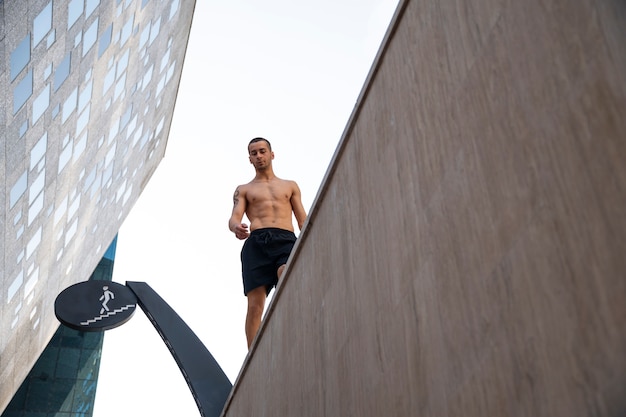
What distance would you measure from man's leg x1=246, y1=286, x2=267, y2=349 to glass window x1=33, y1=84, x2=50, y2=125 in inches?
286

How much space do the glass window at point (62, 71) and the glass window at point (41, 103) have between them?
0.31 metres

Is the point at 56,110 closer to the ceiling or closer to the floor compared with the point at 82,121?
closer to the floor

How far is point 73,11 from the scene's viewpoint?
12.3m

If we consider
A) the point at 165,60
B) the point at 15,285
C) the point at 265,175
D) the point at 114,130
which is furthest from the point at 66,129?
the point at 265,175

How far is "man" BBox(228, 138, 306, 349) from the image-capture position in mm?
6695

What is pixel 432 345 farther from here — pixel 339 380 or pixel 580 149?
pixel 339 380

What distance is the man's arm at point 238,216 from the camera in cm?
643

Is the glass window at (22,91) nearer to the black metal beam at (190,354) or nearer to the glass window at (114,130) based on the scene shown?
the black metal beam at (190,354)

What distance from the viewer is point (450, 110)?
2068 millimetres

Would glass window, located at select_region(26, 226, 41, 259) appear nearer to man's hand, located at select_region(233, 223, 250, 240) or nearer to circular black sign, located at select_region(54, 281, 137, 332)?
circular black sign, located at select_region(54, 281, 137, 332)

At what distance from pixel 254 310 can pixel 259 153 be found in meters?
1.64

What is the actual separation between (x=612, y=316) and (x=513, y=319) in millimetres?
321

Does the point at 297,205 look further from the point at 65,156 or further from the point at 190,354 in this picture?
the point at 65,156

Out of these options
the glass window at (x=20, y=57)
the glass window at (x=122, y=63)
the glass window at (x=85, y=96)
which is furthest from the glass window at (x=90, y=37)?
the glass window at (x=20, y=57)
